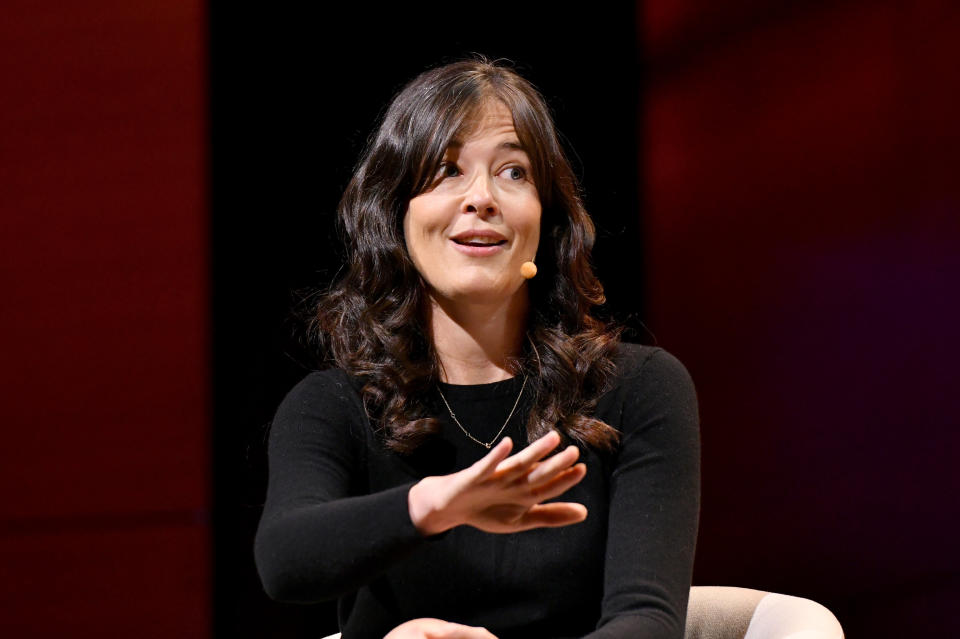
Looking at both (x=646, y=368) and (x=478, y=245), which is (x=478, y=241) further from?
(x=646, y=368)

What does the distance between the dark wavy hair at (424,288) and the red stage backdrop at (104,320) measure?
62 centimetres

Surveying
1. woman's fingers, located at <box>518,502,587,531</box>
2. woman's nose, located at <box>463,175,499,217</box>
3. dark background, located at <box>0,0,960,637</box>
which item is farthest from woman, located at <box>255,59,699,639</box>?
dark background, located at <box>0,0,960,637</box>

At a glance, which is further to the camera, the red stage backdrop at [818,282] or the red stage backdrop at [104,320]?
the red stage backdrop at [818,282]

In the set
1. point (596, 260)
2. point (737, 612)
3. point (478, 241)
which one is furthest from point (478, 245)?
point (596, 260)

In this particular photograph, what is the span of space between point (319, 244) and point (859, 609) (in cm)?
145

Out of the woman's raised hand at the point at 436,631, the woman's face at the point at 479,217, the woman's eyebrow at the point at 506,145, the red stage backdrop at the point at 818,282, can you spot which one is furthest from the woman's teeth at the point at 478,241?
the red stage backdrop at the point at 818,282

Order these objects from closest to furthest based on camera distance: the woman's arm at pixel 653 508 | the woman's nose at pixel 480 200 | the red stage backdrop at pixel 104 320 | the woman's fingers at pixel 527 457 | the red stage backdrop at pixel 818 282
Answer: the woman's fingers at pixel 527 457, the woman's arm at pixel 653 508, the woman's nose at pixel 480 200, the red stage backdrop at pixel 104 320, the red stage backdrop at pixel 818 282

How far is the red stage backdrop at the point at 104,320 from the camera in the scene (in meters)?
1.91

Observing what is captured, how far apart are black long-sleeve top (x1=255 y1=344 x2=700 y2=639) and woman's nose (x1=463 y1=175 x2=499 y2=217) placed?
0.77 feet

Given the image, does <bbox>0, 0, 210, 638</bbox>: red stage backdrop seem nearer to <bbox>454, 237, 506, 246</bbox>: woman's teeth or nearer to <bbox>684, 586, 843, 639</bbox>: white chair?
<bbox>454, 237, 506, 246</bbox>: woman's teeth

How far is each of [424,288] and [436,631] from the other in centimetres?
48

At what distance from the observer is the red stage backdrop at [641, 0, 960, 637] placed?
230 centimetres

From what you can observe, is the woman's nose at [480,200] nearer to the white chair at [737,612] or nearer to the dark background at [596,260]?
the white chair at [737,612]

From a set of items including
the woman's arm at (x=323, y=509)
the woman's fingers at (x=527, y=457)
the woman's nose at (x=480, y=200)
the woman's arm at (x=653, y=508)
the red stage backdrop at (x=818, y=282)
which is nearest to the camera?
the woman's fingers at (x=527, y=457)
